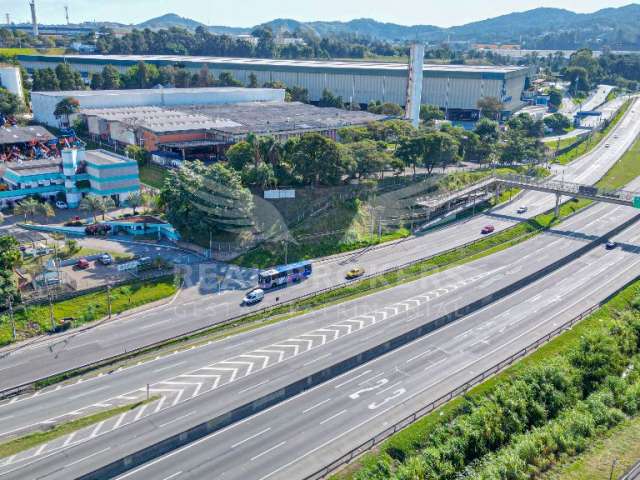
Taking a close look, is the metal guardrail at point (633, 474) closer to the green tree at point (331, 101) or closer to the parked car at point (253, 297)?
the parked car at point (253, 297)

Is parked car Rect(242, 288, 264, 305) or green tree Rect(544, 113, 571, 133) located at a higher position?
green tree Rect(544, 113, 571, 133)

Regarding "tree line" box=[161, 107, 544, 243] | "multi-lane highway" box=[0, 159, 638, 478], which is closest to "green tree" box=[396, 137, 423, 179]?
"tree line" box=[161, 107, 544, 243]

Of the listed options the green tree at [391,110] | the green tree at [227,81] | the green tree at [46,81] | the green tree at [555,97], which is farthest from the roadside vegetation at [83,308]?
the green tree at [555,97]

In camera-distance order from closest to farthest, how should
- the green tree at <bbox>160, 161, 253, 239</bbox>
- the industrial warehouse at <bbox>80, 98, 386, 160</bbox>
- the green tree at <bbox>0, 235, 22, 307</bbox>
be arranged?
the green tree at <bbox>0, 235, 22, 307</bbox>, the green tree at <bbox>160, 161, 253, 239</bbox>, the industrial warehouse at <bbox>80, 98, 386, 160</bbox>

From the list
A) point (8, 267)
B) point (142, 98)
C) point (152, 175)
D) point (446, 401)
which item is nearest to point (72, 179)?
point (152, 175)

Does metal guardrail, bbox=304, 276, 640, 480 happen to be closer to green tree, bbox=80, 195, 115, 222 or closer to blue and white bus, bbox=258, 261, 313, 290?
blue and white bus, bbox=258, 261, 313, 290

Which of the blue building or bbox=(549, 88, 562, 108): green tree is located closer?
the blue building

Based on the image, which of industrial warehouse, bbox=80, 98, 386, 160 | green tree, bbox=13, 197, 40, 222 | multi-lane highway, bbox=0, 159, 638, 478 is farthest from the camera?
industrial warehouse, bbox=80, 98, 386, 160

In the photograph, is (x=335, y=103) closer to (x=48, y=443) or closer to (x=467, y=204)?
(x=467, y=204)
